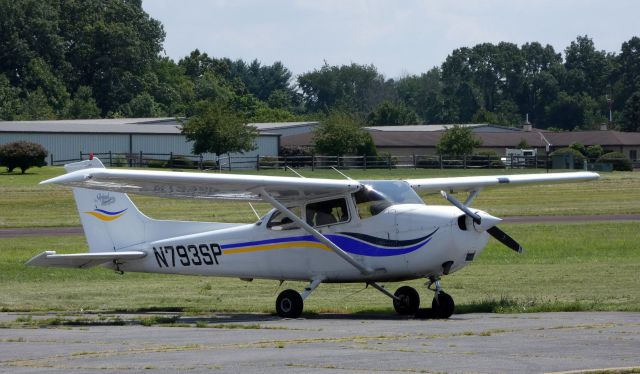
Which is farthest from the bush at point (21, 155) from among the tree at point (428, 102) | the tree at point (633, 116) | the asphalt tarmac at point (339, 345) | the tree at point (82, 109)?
the tree at point (428, 102)

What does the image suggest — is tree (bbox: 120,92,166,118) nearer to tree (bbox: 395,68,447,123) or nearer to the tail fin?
tree (bbox: 395,68,447,123)

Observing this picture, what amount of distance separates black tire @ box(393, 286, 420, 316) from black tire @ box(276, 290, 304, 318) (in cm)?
150

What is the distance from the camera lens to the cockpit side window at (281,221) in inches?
701

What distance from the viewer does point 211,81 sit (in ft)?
489

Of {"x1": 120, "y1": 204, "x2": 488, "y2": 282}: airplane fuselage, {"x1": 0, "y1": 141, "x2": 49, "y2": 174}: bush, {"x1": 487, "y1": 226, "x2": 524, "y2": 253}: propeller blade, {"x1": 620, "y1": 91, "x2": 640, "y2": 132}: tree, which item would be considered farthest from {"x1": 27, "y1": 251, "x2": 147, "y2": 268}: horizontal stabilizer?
{"x1": 620, "y1": 91, "x2": 640, "y2": 132}: tree

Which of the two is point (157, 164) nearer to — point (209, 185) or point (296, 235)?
point (296, 235)

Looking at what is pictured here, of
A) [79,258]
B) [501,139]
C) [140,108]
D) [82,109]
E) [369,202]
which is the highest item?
[140,108]

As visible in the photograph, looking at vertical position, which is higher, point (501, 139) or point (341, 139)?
point (501, 139)

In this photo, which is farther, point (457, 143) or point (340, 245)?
point (457, 143)

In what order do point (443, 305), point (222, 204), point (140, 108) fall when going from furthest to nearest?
point (140, 108) → point (222, 204) → point (443, 305)

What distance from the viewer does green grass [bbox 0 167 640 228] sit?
4225 centimetres

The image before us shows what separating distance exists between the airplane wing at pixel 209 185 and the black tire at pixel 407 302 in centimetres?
172

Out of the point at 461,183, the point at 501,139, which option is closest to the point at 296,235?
the point at 461,183

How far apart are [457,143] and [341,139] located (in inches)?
370
